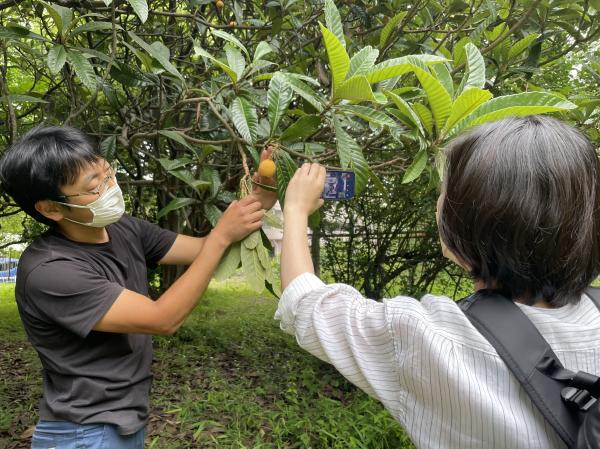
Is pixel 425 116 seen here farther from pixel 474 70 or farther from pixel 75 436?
pixel 75 436

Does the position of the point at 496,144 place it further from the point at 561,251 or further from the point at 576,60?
the point at 576,60

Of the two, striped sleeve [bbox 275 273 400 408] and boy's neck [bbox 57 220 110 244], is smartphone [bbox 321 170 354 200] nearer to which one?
striped sleeve [bbox 275 273 400 408]

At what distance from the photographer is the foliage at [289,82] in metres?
1.50

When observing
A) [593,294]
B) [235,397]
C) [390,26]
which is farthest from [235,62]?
[235,397]

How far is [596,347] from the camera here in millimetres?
936

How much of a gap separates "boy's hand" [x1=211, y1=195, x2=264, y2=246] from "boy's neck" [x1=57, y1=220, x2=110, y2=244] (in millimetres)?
367

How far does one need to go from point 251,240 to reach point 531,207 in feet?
3.05

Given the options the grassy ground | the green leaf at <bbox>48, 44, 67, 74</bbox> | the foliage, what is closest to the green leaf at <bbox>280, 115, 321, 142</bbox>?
the foliage

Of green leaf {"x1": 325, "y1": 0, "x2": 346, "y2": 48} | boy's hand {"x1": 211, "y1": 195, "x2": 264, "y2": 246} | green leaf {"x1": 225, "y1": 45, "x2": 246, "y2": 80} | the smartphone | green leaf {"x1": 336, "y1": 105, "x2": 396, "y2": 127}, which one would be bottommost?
boy's hand {"x1": 211, "y1": 195, "x2": 264, "y2": 246}

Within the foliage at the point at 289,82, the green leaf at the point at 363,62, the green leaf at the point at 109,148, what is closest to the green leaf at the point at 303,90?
the foliage at the point at 289,82

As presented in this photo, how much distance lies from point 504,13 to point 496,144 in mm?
2426

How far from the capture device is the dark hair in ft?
4.91

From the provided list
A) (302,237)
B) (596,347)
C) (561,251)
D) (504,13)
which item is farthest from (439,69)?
(504,13)

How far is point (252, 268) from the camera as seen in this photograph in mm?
1665
